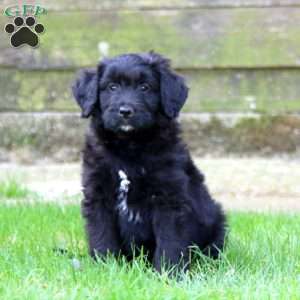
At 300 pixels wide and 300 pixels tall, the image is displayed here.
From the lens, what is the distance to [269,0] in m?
8.17

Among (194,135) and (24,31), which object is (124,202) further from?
(194,135)

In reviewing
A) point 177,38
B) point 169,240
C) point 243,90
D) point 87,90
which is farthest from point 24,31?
point 169,240

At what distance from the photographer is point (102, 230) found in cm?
443

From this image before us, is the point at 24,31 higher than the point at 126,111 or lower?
higher

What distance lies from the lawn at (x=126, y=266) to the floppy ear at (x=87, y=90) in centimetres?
77

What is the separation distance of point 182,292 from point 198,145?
4.83 metres

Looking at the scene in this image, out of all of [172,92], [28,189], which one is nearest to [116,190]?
[172,92]

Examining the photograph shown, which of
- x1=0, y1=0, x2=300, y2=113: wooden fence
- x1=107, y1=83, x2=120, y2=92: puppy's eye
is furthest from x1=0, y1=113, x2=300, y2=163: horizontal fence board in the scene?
x1=107, y1=83, x2=120, y2=92: puppy's eye

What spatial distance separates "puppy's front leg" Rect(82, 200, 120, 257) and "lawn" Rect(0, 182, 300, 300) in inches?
4.5

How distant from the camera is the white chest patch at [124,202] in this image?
14.3 feet

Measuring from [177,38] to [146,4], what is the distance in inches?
17.9

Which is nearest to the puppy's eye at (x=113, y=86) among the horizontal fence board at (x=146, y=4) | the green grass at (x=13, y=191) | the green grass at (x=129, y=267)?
the green grass at (x=129, y=267)

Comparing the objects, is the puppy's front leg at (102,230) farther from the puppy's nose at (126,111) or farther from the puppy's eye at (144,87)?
the puppy's eye at (144,87)

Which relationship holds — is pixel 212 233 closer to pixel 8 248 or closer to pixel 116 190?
pixel 116 190
